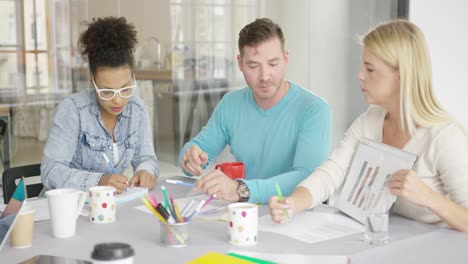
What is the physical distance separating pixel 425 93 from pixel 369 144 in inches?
9.6

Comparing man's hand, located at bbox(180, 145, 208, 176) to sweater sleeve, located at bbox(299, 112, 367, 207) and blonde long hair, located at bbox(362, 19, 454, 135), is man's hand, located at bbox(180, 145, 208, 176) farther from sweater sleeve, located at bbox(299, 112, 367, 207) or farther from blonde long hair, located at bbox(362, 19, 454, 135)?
blonde long hair, located at bbox(362, 19, 454, 135)

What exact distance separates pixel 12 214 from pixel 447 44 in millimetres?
4623

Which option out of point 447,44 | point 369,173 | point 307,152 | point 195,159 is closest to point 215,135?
point 195,159

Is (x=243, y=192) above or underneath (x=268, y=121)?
underneath

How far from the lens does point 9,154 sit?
4.35 meters

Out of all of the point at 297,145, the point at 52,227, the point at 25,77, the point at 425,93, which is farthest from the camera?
the point at 25,77

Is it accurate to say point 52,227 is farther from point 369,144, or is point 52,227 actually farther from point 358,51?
point 358,51

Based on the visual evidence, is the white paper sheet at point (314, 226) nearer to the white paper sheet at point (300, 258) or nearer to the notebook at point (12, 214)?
the white paper sheet at point (300, 258)

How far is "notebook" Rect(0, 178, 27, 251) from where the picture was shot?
1623 millimetres

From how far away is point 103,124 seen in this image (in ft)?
8.63

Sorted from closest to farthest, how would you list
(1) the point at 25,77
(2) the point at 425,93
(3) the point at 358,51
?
(2) the point at 425,93, (1) the point at 25,77, (3) the point at 358,51

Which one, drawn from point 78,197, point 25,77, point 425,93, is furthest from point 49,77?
point 425,93

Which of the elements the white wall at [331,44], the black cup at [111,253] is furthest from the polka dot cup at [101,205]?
the white wall at [331,44]

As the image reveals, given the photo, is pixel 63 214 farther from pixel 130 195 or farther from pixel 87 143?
pixel 87 143
